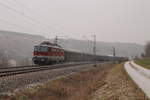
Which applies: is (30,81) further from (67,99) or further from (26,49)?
(26,49)

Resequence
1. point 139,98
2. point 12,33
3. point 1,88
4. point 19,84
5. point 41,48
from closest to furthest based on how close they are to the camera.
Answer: point 139,98 < point 1,88 < point 19,84 < point 41,48 < point 12,33

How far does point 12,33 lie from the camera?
596 ft

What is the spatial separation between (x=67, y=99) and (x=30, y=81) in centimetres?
396

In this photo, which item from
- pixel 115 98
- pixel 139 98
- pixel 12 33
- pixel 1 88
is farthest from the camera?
pixel 12 33

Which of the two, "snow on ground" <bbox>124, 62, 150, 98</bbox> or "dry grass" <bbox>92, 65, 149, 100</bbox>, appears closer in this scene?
"dry grass" <bbox>92, 65, 149, 100</bbox>

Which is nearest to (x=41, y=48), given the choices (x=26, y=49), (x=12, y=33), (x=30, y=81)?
(x=30, y=81)

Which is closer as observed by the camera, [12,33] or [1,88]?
[1,88]

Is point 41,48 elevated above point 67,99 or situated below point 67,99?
above

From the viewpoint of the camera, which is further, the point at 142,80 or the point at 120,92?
the point at 142,80

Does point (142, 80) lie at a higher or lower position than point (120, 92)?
lower

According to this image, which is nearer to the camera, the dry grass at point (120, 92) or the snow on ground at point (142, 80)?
the dry grass at point (120, 92)

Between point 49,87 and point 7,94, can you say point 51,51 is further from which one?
point 7,94

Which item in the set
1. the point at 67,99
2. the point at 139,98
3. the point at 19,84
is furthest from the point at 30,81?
the point at 139,98

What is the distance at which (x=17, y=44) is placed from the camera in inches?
5763
